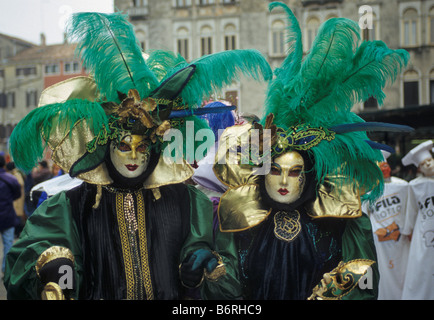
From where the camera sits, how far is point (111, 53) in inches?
109

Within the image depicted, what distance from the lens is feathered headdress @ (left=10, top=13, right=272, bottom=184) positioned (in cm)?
270

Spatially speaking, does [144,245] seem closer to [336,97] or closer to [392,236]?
[336,97]

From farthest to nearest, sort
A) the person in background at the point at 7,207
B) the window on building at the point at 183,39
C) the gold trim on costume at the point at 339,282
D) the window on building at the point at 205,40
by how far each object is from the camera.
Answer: the window on building at the point at 183,39 < the window on building at the point at 205,40 < the person in background at the point at 7,207 < the gold trim on costume at the point at 339,282

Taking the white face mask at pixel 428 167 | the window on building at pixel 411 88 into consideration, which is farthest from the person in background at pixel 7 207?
the window on building at pixel 411 88

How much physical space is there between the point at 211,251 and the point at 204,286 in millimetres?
270

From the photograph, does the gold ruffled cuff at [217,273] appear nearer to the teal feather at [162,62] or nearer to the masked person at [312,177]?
the masked person at [312,177]

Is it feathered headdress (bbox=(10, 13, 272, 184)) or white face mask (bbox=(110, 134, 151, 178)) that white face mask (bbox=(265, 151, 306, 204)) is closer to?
feathered headdress (bbox=(10, 13, 272, 184))

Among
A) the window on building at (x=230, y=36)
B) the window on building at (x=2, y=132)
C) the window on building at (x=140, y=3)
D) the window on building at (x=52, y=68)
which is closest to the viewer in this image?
the window on building at (x=230, y=36)

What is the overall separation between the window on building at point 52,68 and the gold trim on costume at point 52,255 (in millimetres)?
26451

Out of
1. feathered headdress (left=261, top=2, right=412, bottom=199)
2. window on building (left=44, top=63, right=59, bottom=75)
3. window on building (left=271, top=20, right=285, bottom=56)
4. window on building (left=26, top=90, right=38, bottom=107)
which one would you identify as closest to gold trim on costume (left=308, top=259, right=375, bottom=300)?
feathered headdress (left=261, top=2, right=412, bottom=199)

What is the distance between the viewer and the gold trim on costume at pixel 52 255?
2633 mm

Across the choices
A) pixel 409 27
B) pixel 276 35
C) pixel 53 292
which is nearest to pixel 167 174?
pixel 53 292

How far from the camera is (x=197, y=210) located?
9.75 feet
